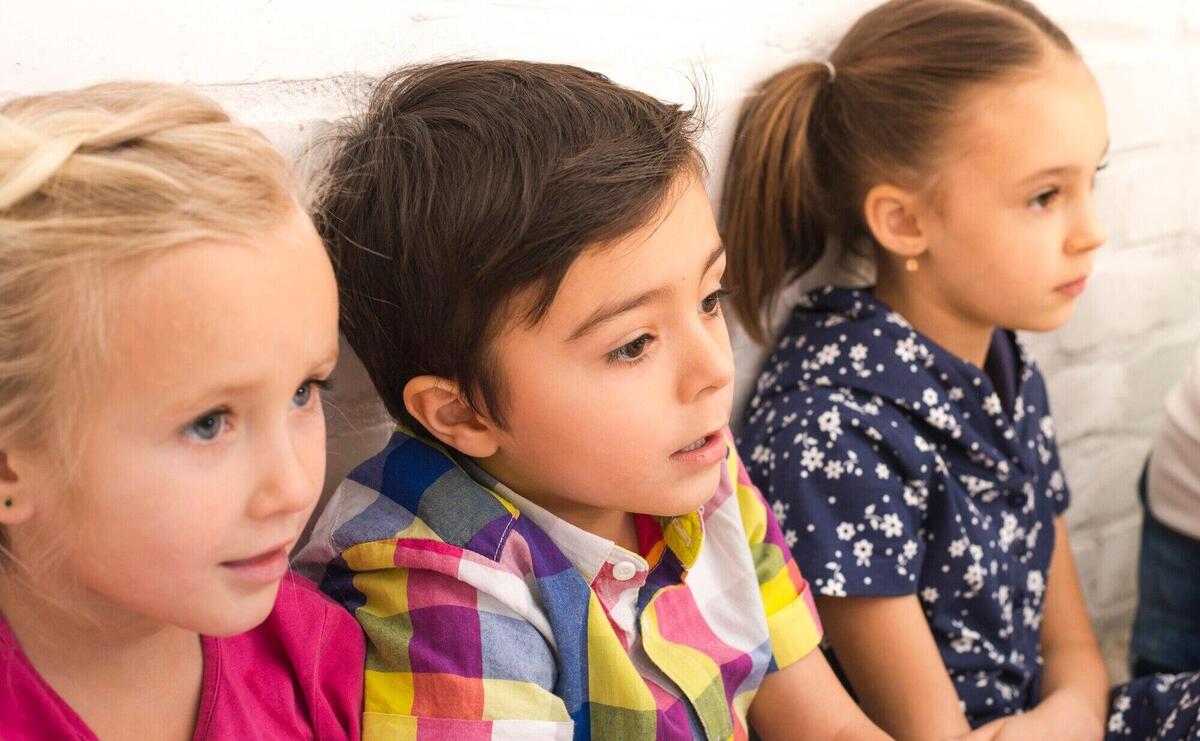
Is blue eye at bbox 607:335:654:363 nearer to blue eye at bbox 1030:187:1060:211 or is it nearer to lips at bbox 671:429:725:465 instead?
lips at bbox 671:429:725:465

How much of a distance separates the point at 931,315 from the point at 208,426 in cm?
78

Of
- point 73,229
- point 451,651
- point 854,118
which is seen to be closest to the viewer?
point 73,229

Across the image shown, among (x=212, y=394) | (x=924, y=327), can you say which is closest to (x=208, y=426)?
(x=212, y=394)

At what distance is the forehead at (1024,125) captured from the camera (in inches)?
42.0

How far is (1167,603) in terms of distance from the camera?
1.23 metres

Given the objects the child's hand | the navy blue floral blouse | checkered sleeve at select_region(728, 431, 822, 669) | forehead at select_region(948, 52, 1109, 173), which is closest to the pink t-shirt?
checkered sleeve at select_region(728, 431, 822, 669)

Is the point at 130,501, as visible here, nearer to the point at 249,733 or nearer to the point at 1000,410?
the point at 249,733

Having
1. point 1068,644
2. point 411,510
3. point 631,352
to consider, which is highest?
point 631,352

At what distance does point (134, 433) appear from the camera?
1.78 ft

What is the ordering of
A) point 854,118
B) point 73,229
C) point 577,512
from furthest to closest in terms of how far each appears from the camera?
point 854,118 → point 577,512 → point 73,229

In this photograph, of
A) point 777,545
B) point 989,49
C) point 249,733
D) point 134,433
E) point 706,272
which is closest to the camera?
point 134,433

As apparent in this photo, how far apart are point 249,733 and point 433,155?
35 cm

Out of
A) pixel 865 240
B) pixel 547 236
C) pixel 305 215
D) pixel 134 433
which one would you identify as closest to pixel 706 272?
pixel 547 236

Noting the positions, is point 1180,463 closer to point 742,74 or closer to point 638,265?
point 742,74
